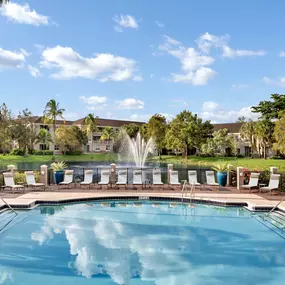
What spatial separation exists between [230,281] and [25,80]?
80.9 ft

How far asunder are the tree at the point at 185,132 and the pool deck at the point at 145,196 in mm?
32811

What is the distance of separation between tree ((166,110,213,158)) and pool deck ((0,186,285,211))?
3281cm

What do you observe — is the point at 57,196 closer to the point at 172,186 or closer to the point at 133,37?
the point at 172,186

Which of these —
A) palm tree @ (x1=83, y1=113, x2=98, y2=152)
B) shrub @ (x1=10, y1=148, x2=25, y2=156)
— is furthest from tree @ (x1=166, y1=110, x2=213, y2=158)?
shrub @ (x1=10, y1=148, x2=25, y2=156)

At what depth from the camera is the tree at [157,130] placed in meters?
52.1

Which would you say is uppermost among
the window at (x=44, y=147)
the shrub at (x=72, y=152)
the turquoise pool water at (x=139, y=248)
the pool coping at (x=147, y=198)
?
the window at (x=44, y=147)

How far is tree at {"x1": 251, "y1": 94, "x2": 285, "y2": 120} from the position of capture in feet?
→ 159

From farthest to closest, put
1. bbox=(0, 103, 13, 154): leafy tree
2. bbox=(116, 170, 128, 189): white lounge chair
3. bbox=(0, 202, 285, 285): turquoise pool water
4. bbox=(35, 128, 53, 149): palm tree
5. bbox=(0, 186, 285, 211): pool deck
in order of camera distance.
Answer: bbox=(35, 128, 53, 149): palm tree, bbox=(0, 103, 13, 154): leafy tree, bbox=(116, 170, 128, 189): white lounge chair, bbox=(0, 186, 285, 211): pool deck, bbox=(0, 202, 285, 285): turquoise pool water

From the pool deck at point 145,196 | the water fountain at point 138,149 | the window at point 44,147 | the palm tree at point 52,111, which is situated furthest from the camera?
the window at point 44,147

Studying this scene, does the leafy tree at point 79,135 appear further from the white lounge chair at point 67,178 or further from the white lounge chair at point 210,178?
the white lounge chair at point 210,178

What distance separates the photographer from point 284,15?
18516mm

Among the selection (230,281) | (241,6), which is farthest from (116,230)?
(241,6)

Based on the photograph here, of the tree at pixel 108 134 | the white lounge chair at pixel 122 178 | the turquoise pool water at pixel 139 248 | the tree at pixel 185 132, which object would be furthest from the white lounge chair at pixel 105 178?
the tree at pixel 108 134

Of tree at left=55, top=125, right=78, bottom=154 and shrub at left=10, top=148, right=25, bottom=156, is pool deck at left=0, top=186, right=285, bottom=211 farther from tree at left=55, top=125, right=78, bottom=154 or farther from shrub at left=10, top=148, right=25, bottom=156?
tree at left=55, top=125, right=78, bottom=154
